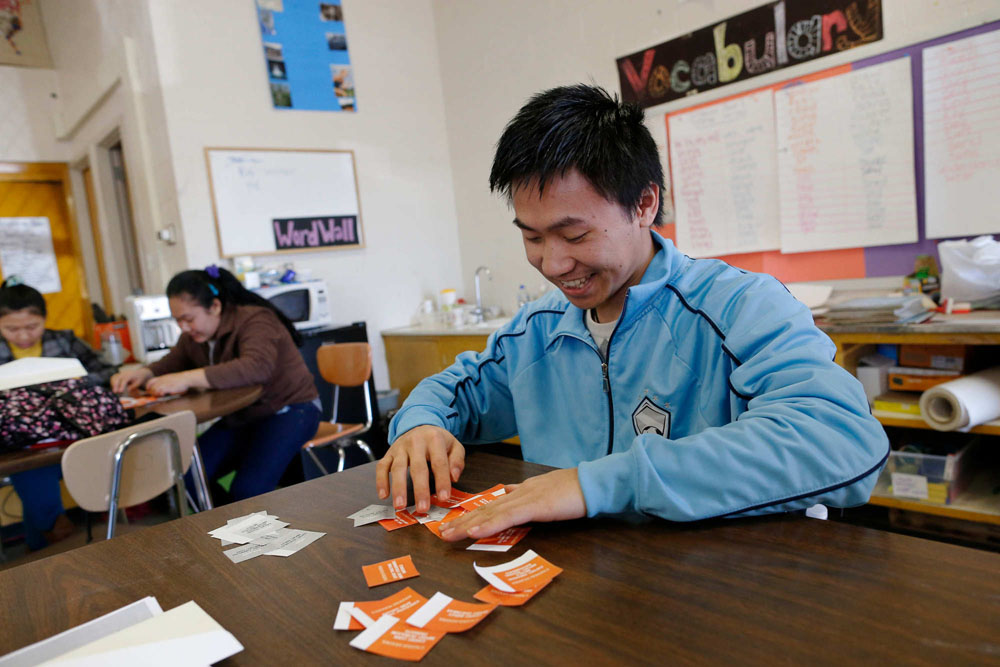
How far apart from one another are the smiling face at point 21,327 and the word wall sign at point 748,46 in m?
3.19

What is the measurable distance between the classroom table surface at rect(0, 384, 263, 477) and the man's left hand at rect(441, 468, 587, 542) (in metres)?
1.58

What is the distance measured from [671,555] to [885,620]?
191mm

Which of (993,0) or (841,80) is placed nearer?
(993,0)

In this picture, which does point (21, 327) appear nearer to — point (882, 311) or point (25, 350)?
point (25, 350)

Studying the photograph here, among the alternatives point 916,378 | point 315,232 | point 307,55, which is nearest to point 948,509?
point 916,378

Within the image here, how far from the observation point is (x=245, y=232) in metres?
3.83

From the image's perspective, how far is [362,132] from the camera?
436cm

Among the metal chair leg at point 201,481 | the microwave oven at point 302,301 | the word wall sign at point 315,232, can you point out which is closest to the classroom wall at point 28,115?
the word wall sign at point 315,232

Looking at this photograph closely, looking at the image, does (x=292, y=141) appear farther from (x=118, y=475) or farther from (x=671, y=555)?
(x=671, y=555)

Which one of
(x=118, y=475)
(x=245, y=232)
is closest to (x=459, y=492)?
(x=118, y=475)

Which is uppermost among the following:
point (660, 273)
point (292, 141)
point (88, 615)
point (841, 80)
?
point (292, 141)

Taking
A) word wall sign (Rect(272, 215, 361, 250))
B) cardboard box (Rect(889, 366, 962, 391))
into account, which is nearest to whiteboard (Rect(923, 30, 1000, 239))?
cardboard box (Rect(889, 366, 962, 391))

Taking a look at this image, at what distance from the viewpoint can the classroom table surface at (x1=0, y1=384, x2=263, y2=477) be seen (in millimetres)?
1726

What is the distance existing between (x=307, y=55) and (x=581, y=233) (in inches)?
148
